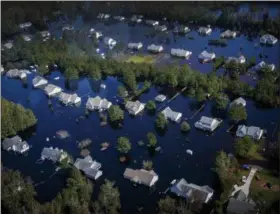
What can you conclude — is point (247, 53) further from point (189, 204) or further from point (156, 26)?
point (189, 204)

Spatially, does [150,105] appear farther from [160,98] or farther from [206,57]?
[206,57]

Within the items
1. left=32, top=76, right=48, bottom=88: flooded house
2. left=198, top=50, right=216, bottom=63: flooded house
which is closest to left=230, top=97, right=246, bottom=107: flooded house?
left=198, top=50, right=216, bottom=63: flooded house

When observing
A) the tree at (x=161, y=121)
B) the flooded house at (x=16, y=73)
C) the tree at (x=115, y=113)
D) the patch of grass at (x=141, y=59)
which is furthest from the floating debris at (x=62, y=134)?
the patch of grass at (x=141, y=59)

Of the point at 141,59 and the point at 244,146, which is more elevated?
the point at 244,146

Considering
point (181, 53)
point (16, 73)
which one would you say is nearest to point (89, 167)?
point (16, 73)

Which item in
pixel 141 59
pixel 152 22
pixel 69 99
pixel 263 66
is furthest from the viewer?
pixel 152 22
